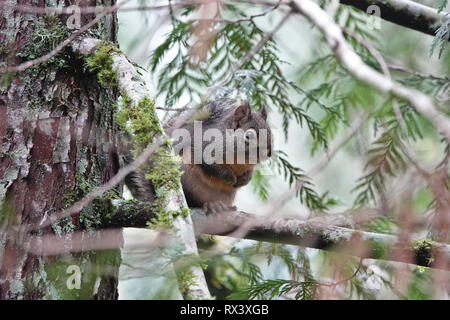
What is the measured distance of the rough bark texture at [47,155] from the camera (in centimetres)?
166

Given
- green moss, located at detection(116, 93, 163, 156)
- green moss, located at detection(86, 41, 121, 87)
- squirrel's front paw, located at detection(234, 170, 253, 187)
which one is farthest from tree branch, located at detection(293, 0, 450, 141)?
squirrel's front paw, located at detection(234, 170, 253, 187)

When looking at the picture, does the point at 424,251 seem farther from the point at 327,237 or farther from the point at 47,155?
the point at 47,155

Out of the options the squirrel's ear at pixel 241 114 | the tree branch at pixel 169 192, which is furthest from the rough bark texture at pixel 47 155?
the squirrel's ear at pixel 241 114

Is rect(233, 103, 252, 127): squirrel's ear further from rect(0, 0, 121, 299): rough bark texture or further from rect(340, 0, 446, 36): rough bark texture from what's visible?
rect(0, 0, 121, 299): rough bark texture

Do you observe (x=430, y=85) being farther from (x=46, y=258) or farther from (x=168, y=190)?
(x=46, y=258)

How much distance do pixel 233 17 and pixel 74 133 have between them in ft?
4.26

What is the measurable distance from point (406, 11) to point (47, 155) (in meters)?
1.91

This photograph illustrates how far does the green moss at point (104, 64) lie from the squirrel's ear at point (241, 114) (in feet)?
3.72

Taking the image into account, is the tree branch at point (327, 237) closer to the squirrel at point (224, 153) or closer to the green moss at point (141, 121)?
the green moss at point (141, 121)

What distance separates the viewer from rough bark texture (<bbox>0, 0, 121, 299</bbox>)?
1664 millimetres

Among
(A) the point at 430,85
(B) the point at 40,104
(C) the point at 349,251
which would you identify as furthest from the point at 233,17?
(C) the point at 349,251

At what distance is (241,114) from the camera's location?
9.53 feet

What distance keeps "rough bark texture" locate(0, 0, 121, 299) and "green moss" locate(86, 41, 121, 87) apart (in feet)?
0.33

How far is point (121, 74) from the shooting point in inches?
70.9
